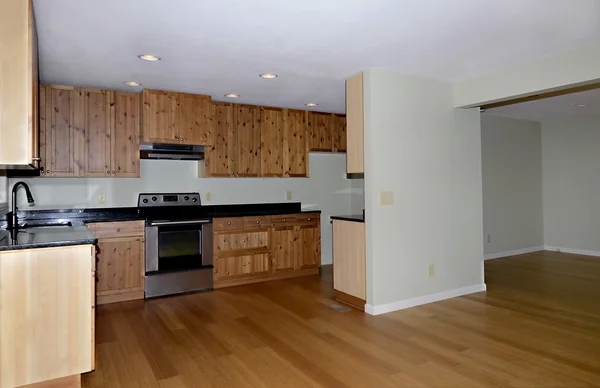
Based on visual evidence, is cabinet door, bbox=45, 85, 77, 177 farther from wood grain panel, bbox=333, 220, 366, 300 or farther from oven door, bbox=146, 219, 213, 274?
wood grain panel, bbox=333, 220, 366, 300

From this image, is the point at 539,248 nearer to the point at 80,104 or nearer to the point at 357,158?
the point at 357,158

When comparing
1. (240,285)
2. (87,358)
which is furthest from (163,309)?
(87,358)

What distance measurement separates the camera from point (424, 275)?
4211mm

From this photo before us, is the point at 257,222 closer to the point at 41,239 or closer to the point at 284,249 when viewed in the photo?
the point at 284,249

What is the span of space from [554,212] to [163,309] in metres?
6.96

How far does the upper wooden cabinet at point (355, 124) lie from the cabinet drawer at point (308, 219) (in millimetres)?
1583

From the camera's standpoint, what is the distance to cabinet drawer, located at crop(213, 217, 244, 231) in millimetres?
4934

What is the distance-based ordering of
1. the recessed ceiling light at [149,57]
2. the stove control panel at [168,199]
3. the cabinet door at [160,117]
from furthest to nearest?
the stove control panel at [168,199], the cabinet door at [160,117], the recessed ceiling light at [149,57]

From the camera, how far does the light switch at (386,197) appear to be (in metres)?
3.92

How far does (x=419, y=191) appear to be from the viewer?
4191 mm

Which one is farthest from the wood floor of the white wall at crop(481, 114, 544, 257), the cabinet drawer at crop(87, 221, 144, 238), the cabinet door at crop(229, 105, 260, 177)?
the white wall at crop(481, 114, 544, 257)

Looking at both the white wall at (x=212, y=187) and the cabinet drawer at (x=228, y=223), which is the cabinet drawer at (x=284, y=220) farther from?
the white wall at (x=212, y=187)

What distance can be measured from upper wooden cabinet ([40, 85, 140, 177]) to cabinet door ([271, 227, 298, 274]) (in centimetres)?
194

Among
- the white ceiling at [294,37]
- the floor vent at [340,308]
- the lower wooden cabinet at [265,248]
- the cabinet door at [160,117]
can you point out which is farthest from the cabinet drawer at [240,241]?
the white ceiling at [294,37]
